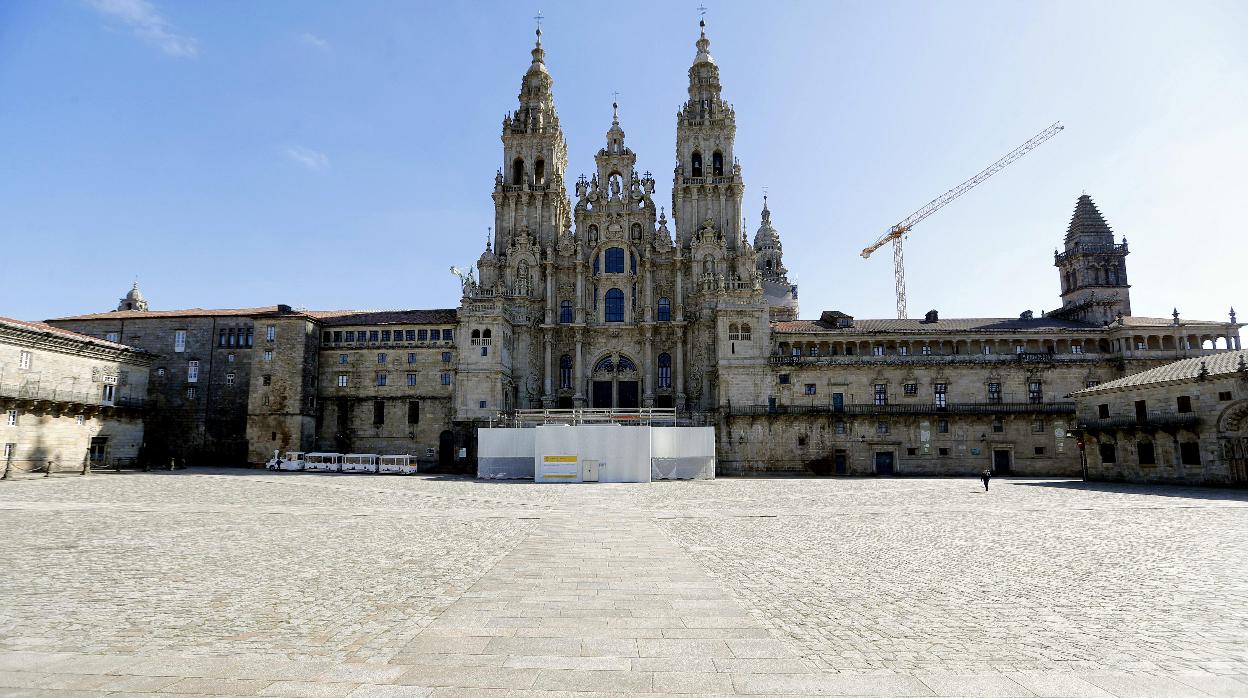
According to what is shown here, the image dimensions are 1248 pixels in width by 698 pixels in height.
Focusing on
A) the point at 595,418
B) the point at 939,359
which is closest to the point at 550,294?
the point at 595,418

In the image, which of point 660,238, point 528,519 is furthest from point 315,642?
point 660,238

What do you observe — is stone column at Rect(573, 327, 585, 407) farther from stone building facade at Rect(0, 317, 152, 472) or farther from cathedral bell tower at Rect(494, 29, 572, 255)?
stone building facade at Rect(0, 317, 152, 472)

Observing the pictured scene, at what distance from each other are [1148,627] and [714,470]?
44.3 meters

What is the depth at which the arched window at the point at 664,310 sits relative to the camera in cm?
6769

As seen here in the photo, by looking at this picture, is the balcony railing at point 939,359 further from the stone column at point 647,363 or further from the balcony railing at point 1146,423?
the stone column at point 647,363

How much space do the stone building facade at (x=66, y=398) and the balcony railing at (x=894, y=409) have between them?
50.6 metres

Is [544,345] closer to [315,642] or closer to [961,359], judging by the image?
[961,359]

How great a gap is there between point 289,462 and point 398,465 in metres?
8.92

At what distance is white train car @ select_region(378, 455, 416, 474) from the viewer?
56.0 m

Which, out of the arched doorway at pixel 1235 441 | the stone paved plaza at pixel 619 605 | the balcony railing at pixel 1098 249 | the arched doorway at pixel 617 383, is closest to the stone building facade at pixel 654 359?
the arched doorway at pixel 617 383

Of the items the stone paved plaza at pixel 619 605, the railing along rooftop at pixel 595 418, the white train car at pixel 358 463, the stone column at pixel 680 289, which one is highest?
the stone column at pixel 680 289

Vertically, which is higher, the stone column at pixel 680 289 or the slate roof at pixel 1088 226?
the slate roof at pixel 1088 226

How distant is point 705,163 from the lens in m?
70.5

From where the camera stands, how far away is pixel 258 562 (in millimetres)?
15328
